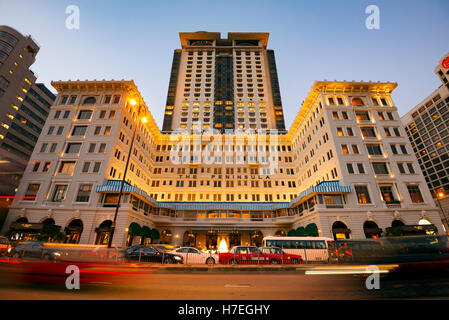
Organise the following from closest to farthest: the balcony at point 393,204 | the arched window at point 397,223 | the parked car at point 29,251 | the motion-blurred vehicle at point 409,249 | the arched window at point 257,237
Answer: the motion-blurred vehicle at point 409,249, the parked car at point 29,251, the arched window at point 397,223, the balcony at point 393,204, the arched window at point 257,237

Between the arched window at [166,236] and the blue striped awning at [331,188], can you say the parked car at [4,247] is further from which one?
the blue striped awning at [331,188]

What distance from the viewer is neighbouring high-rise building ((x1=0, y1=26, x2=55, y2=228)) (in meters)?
51.2

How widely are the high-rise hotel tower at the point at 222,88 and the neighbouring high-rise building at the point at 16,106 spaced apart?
40057 mm

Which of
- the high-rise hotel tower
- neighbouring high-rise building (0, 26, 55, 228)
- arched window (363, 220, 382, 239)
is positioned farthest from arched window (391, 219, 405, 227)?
neighbouring high-rise building (0, 26, 55, 228)

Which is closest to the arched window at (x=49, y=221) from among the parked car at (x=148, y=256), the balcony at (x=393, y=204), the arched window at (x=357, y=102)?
the parked car at (x=148, y=256)

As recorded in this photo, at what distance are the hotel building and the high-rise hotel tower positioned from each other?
68.8 ft

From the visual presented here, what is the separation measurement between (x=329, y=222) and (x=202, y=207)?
2391 centimetres

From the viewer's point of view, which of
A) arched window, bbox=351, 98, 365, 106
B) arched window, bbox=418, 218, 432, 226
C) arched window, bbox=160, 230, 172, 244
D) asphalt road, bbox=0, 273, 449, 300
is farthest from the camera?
arched window, bbox=160, 230, 172, 244

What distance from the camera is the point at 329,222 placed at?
97.9ft

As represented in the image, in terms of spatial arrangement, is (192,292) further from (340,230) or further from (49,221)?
(49,221)

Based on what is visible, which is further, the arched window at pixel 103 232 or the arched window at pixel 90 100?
the arched window at pixel 90 100

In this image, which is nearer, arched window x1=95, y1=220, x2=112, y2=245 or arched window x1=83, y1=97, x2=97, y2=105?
arched window x1=95, y1=220, x2=112, y2=245

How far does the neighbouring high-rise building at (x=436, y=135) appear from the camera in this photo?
2544 inches

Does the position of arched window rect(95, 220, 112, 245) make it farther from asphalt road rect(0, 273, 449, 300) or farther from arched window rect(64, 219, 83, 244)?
asphalt road rect(0, 273, 449, 300)
